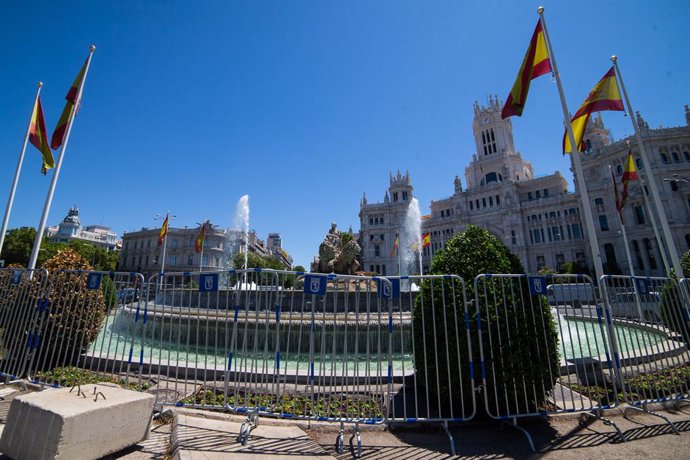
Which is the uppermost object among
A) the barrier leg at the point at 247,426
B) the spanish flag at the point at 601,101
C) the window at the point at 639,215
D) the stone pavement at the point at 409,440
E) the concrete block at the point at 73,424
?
the window at the point at 639,215

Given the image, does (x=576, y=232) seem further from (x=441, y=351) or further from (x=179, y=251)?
(x=179, y=251)

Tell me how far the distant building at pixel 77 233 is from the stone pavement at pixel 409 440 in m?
113

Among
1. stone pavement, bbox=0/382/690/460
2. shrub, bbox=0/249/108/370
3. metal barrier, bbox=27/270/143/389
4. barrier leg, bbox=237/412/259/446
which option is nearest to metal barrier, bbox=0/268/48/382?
shrub, bbox=0/249/108/370

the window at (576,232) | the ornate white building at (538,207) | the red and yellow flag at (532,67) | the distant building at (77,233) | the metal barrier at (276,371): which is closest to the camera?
the metal barrier at (276,371)

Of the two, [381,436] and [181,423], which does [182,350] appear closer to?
[181,423]

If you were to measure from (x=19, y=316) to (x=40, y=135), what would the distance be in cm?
701

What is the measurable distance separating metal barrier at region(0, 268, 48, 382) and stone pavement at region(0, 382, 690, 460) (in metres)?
2.03

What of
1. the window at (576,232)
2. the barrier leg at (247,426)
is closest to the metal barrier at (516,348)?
the barrier leg at (247,426)

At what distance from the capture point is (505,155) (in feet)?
211

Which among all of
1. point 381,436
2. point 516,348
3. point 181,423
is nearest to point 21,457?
point 181,423

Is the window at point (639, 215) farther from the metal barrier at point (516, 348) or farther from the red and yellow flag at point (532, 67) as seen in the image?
the metal barrier at point (516, 348)

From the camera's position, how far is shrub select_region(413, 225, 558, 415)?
442 centimetres

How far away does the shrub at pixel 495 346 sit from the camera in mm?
4422

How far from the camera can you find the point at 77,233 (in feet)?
337
